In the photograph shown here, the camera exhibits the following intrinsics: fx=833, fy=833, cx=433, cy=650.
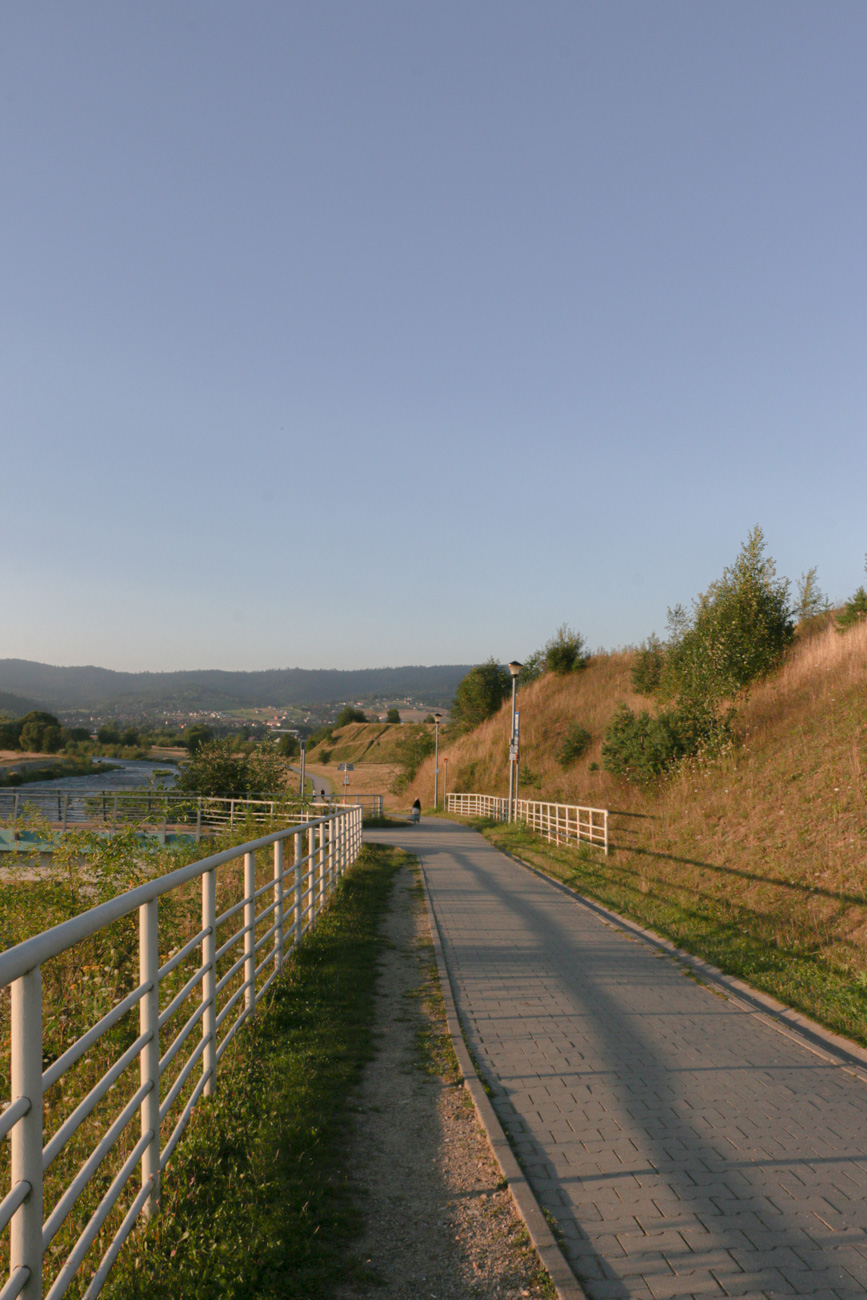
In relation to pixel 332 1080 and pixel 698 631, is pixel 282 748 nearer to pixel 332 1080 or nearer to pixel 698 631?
pixel 698 631

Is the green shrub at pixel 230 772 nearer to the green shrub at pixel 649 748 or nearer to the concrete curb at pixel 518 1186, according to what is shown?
the green shrub at pixel 649 748

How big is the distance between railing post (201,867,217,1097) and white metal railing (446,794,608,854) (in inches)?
540

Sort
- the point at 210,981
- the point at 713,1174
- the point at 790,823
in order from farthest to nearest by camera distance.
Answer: the point at 790,823, the point at 210,981, the point at 713,1174

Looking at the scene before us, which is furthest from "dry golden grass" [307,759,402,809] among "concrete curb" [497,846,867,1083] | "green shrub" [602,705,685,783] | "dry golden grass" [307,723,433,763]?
"concrete curb" [497,846,867,1083]

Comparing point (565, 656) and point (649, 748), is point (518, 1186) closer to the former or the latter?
point (649, 748)

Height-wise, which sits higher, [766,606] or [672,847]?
[766,606]

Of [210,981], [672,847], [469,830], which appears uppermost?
[210,981]

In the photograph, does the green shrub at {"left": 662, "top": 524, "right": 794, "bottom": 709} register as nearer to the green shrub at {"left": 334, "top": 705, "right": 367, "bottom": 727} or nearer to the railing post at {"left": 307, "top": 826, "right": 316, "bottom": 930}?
the railing post at {"left": 307, "top": 826, "right": 316, "bottom": 930}

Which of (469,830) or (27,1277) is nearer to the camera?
(27,1277)

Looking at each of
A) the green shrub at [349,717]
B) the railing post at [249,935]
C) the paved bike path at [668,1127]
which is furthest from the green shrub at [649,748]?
the green shrub at [349,717]

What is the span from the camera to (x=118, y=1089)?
18.0ft

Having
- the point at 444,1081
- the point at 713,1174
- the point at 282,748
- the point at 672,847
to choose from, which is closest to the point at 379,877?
the point at 672,847

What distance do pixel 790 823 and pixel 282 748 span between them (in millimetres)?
26960

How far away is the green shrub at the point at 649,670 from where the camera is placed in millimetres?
47594
